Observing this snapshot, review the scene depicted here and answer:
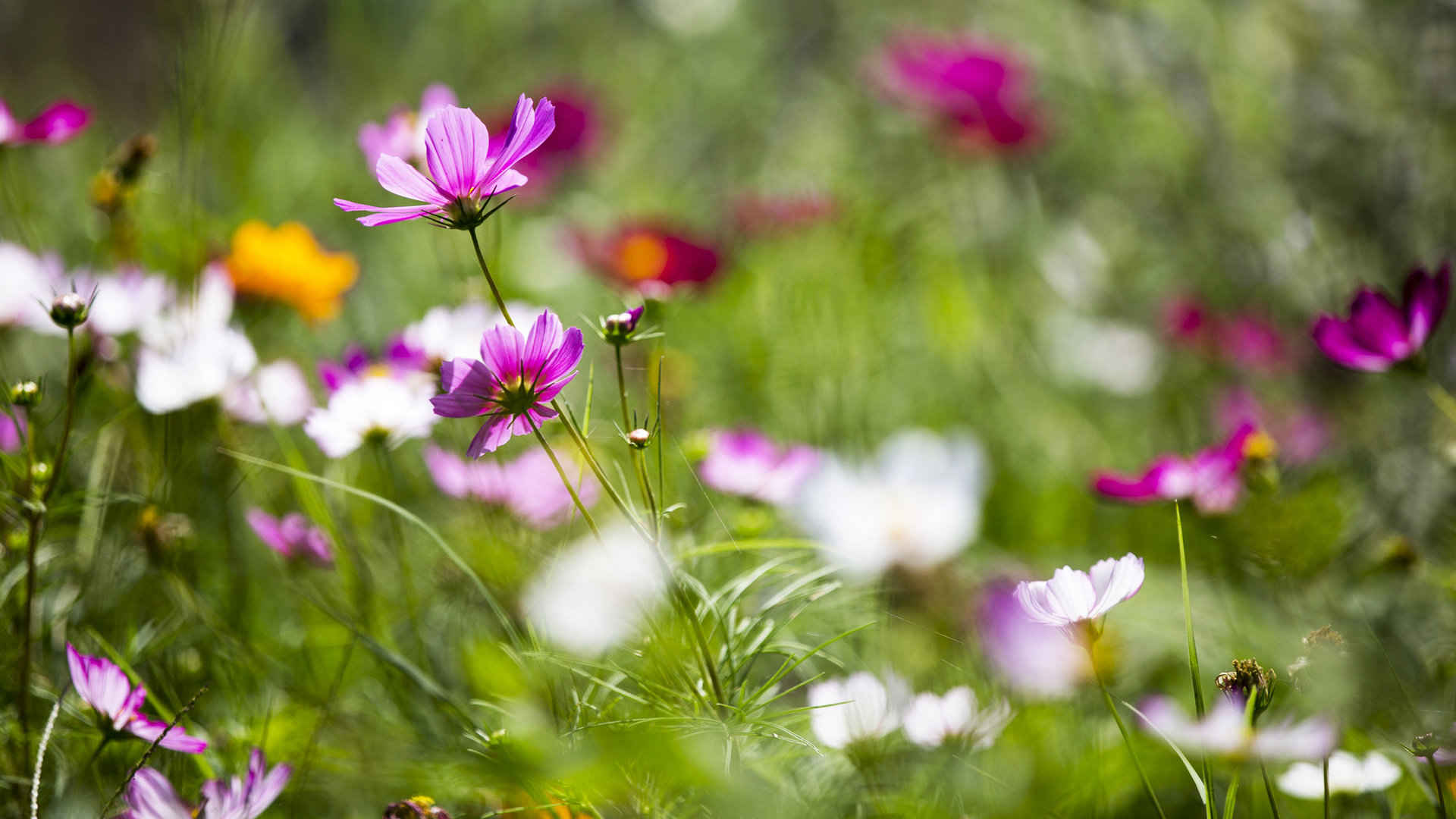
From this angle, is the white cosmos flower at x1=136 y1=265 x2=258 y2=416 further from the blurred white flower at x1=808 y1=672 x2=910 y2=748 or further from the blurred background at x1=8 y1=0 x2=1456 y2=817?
the blurred white flower at x1=808 y1=672 x2=910 y2=748

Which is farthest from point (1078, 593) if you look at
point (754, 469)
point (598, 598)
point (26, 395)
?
point (26, 395)

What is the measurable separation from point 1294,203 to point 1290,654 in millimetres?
539

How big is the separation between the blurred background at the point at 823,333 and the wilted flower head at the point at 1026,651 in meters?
0.02

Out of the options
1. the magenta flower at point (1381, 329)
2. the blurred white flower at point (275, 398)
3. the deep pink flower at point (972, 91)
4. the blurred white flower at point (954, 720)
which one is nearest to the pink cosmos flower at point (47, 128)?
the blurred white flower at point (275, 398)

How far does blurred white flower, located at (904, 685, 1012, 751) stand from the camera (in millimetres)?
432

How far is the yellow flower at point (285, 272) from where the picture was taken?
77cm

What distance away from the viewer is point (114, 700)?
0.41 metres

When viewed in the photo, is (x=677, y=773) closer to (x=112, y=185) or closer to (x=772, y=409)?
(x=112, y=185)

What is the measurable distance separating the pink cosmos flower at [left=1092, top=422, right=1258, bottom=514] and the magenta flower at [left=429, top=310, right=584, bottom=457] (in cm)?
34

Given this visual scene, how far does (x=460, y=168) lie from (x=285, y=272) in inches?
19.2

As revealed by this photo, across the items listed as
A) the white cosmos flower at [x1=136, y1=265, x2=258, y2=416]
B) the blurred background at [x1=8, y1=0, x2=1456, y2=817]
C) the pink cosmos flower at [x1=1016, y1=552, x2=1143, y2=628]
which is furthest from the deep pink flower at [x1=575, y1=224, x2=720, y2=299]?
the pink cosmos flower at [x1=1016, y1=552, x2=1143, y2=628]

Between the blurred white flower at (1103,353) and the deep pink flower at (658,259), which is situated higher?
the deep pink flower at (658,259)

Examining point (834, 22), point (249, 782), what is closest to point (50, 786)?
point (249, 782)

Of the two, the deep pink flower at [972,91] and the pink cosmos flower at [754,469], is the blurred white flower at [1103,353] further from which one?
the pink cosmos flower at [754,469]
